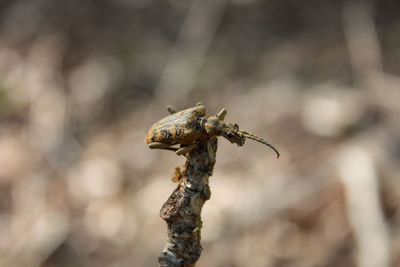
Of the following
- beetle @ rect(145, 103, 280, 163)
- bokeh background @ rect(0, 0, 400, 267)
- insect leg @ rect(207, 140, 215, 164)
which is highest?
bokeh background @ rect(0, 0, 400, 267)

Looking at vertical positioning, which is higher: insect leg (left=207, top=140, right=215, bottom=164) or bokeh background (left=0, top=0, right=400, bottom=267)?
bokeh background (left=0, top=0, right=400, bottom=267)

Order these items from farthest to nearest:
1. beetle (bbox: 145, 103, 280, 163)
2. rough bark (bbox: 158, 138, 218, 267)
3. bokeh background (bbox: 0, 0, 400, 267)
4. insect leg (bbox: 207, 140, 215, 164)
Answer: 1. bokeh background (bbox: 0, 0, 400, 267)
2. beetle (bbox: 145, 103, 280, 163)
3. insect leg (bbox: 207, 140, 215, 164)
4. rough bark (bbox: 158, 138, 218, 267)

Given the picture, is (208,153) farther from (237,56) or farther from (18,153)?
(237,56)

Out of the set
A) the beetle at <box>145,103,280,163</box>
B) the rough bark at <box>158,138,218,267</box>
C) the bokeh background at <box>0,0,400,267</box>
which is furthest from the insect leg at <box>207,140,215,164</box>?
the bokeh background at <box>0,0,400,267</box>

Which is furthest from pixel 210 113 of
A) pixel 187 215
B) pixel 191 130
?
pixel 187 215

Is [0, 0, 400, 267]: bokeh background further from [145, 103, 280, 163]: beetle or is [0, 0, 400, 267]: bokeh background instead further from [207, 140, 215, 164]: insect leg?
[207, 140, 215, 164]: insect leg

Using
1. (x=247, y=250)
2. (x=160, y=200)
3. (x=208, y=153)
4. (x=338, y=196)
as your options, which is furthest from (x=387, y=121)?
(x=208, y=153)
